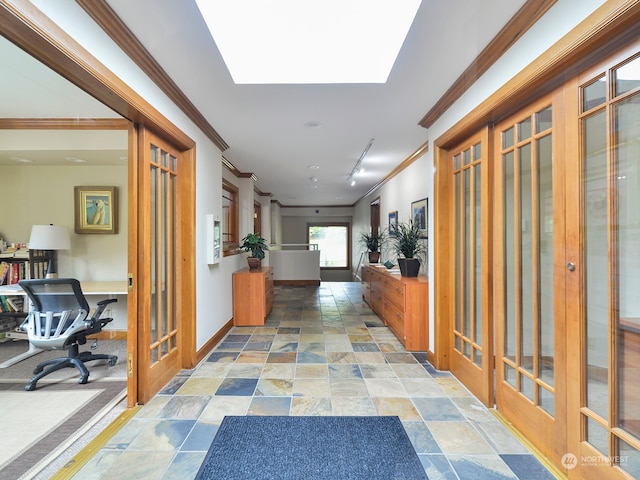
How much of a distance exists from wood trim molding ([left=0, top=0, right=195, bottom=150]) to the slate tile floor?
213cm

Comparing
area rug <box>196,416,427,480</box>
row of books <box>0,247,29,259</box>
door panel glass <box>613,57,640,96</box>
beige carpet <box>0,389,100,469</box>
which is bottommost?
area rug <box>196,416,427,480</box>

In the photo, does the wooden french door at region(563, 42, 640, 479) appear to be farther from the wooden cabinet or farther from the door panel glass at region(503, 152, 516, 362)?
the wooden cabinet

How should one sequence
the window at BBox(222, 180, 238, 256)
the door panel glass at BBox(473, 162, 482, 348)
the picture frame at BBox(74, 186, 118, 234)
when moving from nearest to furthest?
the door panel glass at BBox(473, 162, 482, 348), the picture frame at BBox(74, 186, 118, 234), the window at BBox(222, 180, 238, 256)

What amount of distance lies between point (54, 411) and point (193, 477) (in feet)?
4.66

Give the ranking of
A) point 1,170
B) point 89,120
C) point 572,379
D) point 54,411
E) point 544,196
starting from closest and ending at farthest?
1. point 572,379
2. point 544,196
3. point 54,411
4. point 89,120
5. point 1,170

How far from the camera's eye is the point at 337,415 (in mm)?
2062

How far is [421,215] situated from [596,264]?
264cm

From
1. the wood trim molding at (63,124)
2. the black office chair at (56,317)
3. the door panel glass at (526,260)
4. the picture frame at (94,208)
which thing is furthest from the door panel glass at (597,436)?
the picture frame at (94,208)

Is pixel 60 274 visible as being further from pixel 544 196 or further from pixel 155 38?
pixel 544 196

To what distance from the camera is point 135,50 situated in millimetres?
1812

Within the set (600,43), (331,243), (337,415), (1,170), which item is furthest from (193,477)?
(331,243)

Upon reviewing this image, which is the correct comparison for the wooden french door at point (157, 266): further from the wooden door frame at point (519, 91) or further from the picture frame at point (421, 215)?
the picture frame at point (421, 215)

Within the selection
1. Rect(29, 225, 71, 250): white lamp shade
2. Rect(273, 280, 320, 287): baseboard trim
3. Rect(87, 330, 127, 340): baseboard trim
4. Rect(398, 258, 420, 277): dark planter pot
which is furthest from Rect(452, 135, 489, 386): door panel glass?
Rect(273, 280, 320, 287): baseboard trim

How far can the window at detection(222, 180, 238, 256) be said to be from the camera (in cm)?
473
